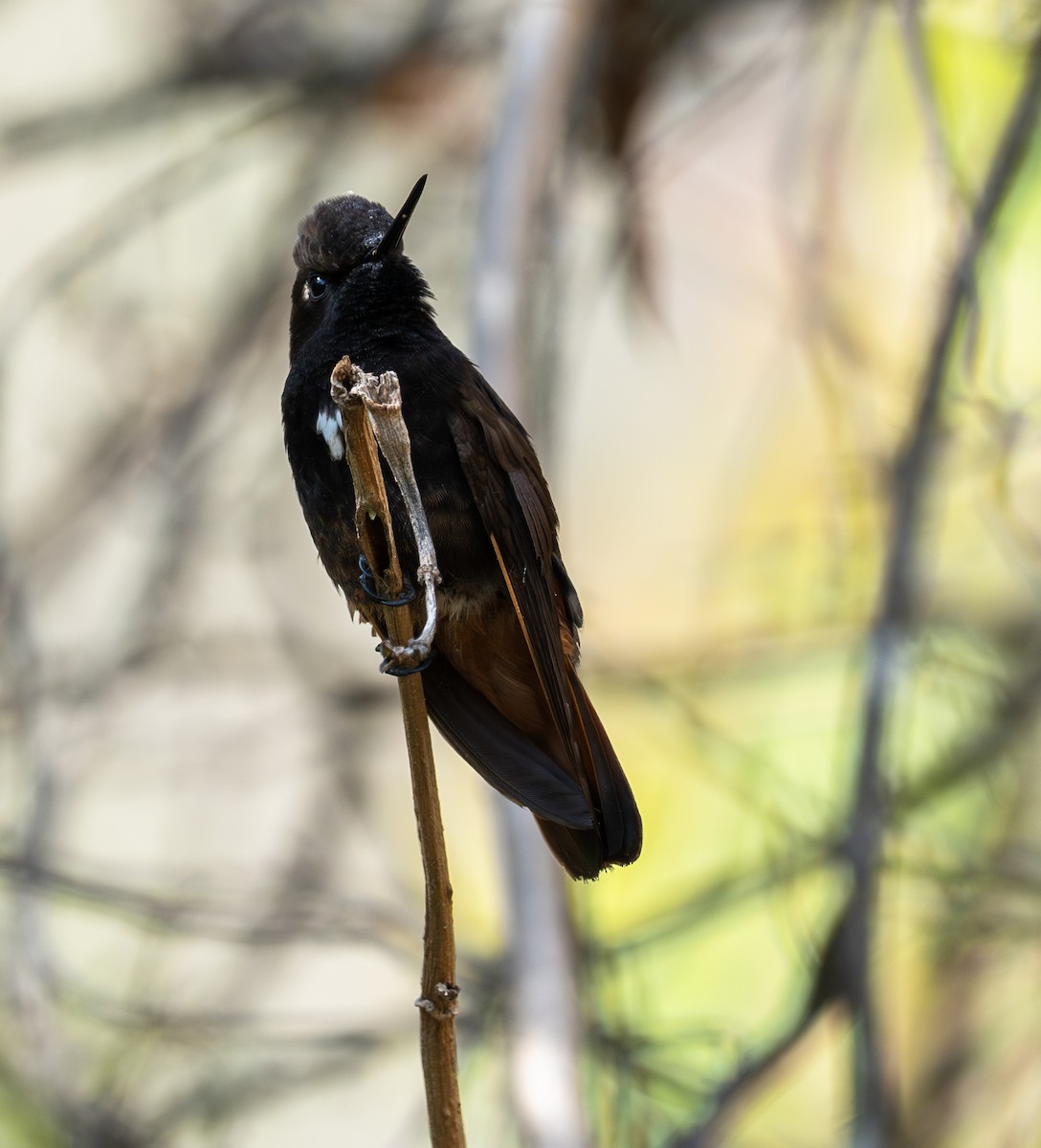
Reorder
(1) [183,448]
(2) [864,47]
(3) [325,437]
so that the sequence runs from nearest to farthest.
Answer: (3) [325,437] < (2) [864,47] < (1) [183,448]

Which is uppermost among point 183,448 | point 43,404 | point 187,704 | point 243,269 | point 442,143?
point 442,143

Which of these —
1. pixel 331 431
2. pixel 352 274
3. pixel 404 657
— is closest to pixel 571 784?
pixel 404 657

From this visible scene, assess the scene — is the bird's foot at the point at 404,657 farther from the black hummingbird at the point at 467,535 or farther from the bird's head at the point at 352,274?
the bird's head at the point at 352,274

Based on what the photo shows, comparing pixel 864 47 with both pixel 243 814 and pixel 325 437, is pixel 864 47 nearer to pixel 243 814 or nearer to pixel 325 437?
pixel 325 437

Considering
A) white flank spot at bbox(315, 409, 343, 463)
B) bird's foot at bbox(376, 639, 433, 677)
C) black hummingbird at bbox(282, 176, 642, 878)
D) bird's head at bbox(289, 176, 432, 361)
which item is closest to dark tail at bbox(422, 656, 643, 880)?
black hummingbird at bbox(282, 176, 642, 878)

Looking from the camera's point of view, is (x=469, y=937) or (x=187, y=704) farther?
(x=187, y=704)

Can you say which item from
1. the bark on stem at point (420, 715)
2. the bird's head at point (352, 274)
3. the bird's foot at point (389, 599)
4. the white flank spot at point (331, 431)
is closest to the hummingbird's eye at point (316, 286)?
the bird's head at point (352, 274)

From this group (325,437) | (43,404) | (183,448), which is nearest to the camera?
(325,437)

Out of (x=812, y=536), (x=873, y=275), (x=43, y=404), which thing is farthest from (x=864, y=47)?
(x=43, y=404)
